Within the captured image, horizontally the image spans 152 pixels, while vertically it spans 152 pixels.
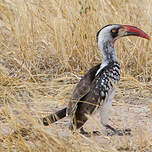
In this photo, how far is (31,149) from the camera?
127 inches

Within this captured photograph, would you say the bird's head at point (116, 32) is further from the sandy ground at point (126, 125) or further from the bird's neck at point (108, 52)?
the sandy ground at point (126, 125)

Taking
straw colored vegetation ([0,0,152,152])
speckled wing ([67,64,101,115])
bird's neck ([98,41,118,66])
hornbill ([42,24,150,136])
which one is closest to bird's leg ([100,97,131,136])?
hornbill ([42,24,150,136])

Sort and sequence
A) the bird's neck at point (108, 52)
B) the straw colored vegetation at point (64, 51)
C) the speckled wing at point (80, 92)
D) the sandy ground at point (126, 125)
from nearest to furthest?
the sandy ground at point (126, 125), the speckled wing at point (80, 92), the bird's neck at point (108, 52), the straw colored vegetation at point (64, 51)

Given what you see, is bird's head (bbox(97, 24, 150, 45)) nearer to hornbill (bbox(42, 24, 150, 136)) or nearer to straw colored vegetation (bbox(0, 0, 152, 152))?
hornbill (bbox(42, 24, 150, 136))

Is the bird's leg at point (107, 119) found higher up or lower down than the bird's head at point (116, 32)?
lower down

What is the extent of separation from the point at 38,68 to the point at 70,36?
542mm

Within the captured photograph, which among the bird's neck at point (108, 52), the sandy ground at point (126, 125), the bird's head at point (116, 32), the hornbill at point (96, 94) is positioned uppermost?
the bird's head at point (116, 32)

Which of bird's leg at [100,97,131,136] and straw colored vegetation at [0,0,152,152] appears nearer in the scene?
bird's leg at [100,97,131,136]

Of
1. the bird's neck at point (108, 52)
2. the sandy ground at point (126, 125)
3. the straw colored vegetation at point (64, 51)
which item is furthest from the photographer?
the straw colored vegetation at point (64, 51)

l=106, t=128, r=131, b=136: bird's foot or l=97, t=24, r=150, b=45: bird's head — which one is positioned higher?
l=97, t=24, r=150, b=45: bird's head

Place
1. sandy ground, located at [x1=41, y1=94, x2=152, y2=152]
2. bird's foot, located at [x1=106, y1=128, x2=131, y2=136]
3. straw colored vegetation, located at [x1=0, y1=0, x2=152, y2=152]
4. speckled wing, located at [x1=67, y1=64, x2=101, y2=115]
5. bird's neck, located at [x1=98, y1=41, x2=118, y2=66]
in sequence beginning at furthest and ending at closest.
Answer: straw colored vegetation, located at [x1=0, y1=0, x2=152, y2=152], bird's neck, located at [x1=98, y1=41, x2=118, y2=66], bird's foot, located at [x1=106, y1=128, x2=131, y2=136], speckled wing, located at [x1=67, y1=64, x2=101, y2=115], sandy ground, located at [x1=41, y1=94, x2=152, y2=152]

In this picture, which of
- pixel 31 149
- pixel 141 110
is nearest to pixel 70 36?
pixel 141 110

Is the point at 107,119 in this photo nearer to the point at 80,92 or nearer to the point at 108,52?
the point at 80,92

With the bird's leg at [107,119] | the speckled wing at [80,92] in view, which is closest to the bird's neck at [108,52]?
the speckled wing at [80,92]
